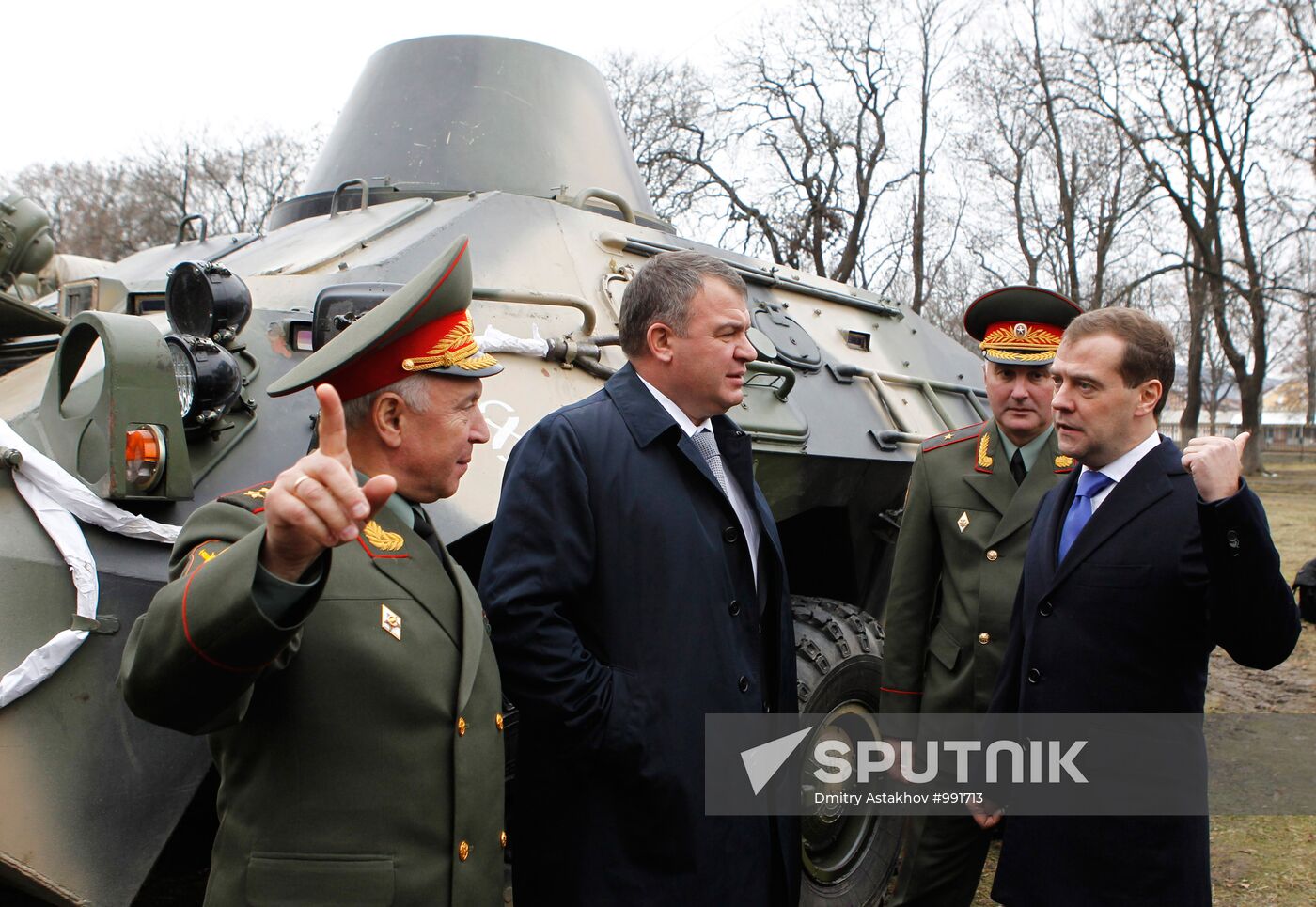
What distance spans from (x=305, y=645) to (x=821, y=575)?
3.61 m

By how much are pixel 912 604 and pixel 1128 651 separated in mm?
859

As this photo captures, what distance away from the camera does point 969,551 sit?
10.8ft

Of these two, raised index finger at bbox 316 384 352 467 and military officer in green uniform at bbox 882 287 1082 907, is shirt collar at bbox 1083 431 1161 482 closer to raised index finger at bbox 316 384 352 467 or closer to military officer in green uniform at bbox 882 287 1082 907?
military officer in green uniform at bbox 882 287 1082 907

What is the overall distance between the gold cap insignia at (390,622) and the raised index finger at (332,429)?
0.39 m

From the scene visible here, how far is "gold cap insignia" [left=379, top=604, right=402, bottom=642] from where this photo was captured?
1894 mm

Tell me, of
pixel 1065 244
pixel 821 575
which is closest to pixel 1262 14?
pixel 1065 244

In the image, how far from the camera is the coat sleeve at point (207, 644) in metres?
1.53

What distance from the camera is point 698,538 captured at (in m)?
2.46

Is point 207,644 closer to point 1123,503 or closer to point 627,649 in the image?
point 627,649

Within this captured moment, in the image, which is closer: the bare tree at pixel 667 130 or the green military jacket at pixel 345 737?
the green military jacket at pixel 345 737

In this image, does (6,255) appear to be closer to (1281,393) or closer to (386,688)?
(386,688)

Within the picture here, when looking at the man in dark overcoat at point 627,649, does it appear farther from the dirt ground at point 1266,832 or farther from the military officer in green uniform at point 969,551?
the dirt ground at point 1266,832

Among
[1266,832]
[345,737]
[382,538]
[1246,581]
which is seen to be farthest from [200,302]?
[1266,832]

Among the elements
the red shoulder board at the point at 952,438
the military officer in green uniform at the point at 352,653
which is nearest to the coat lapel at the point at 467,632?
the military officer in green uniform at the point at 352,653
